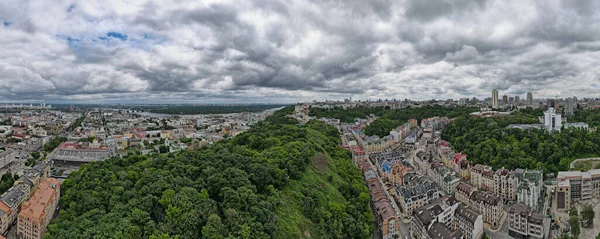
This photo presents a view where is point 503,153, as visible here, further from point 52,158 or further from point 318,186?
point 52,158

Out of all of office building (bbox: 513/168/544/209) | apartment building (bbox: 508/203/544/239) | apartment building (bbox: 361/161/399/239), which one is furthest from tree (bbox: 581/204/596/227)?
apartment building (bbox: 361/161/399/239)

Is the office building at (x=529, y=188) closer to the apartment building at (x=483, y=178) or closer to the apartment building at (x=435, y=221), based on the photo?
the apartment building at (x=483, y=178)

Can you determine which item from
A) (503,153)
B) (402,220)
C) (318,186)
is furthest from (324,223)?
(503,153)

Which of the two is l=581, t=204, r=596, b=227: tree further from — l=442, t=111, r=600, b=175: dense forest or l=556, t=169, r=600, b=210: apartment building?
l=442, t=111, r=600, b=175: dense forest

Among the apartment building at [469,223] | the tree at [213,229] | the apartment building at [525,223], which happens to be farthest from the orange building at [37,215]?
the apartment building at [525,223]

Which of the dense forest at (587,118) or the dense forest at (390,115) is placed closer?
the dense forest at (587,118)
